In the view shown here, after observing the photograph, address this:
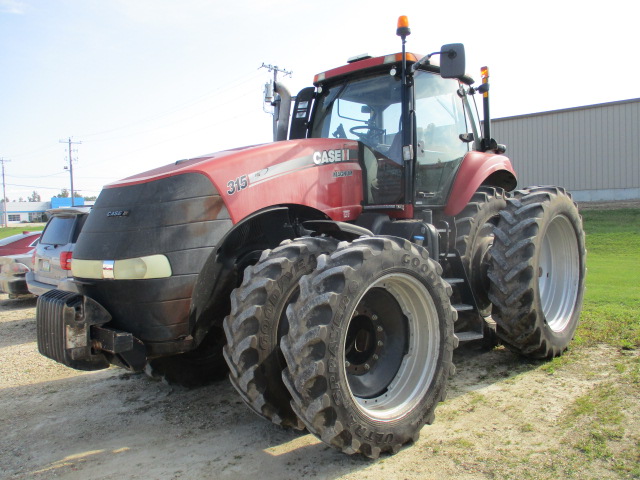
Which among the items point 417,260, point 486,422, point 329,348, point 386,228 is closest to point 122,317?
point 329,348

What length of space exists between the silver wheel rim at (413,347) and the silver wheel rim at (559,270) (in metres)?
2.32

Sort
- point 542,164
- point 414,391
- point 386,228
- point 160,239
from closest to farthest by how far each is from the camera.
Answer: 1. point 160,239
2. point 414,391
3. point 386,228
4. point 542,164

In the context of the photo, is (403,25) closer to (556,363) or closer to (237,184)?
(237,184)

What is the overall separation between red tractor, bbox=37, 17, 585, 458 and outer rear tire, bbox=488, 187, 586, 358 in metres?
0.02

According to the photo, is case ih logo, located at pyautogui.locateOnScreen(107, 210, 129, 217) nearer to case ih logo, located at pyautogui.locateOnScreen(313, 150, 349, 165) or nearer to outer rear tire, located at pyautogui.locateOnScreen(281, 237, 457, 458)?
outer rear tire, located at pyautogui.locateOnScreen(281, 237, 457, 458)

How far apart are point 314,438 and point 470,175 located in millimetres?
2844

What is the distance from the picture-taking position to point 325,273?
318cm

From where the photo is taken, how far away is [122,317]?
11.6ft

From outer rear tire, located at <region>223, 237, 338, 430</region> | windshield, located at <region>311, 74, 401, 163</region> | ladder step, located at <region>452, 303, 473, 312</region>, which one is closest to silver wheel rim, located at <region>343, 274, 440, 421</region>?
outer rear tire, located at <region>223, 237, 338, 430</region>

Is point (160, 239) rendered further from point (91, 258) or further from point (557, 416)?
point (557, 416)

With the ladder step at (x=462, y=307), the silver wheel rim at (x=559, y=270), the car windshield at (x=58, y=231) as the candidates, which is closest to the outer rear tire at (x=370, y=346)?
the ladder step at (x=462, y=307)

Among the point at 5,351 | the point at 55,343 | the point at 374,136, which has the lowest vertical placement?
the point at 5,351

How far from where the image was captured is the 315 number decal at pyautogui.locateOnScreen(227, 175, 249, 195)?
366cm

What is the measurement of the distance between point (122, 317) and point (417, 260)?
193cm
